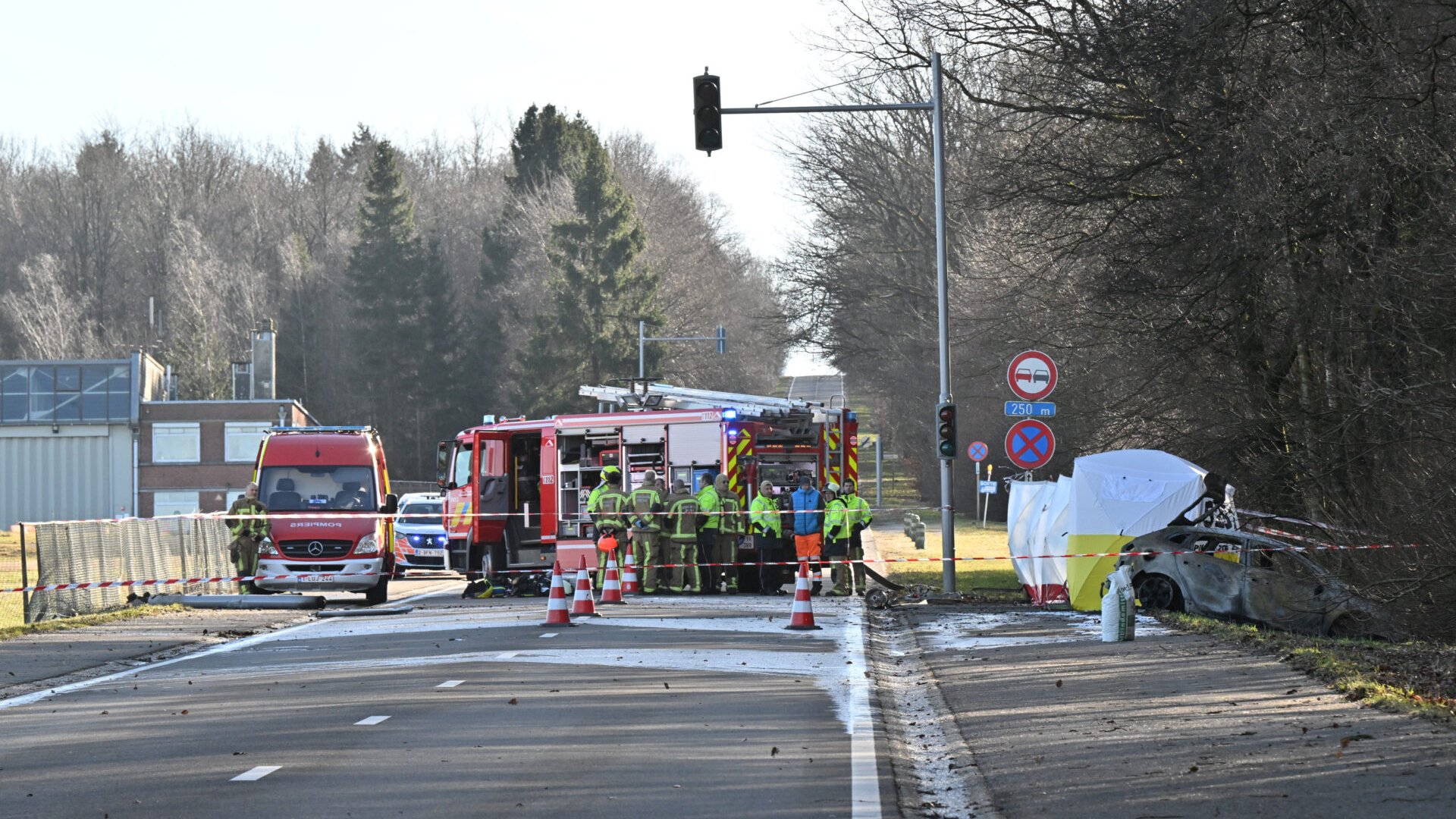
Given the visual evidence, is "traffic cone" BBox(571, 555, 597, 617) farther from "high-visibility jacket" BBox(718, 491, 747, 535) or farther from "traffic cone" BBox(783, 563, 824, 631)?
"high-visibility jacket" BBox(718, 491, 747, 535)

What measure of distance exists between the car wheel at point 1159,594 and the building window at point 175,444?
59.5 m

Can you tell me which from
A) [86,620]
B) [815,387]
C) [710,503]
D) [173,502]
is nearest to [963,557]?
[710,503]

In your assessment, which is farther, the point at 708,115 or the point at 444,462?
the point at 444,462

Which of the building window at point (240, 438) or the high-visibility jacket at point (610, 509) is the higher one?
the building window at point (240, 438)

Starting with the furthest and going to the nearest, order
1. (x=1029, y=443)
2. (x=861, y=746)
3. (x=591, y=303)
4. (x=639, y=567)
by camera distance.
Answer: (x=591, y=303)
(x=639, y=567)
(x=1029, y=443)
(x=861, y=746)

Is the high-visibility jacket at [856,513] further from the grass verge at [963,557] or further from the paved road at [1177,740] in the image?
the paved road at [1177,740]

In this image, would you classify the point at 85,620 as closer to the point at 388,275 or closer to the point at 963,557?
the point at 963,557

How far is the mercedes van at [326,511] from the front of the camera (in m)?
26.0

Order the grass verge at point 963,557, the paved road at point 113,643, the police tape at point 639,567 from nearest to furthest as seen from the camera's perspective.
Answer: the paved road at point 113,643, the police tape at point 639,567, the grass verge at point 963,557

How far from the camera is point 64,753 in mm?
10398

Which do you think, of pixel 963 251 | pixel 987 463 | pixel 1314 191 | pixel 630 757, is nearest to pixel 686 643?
pixel 630 757

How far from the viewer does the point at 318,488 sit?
27078 mm

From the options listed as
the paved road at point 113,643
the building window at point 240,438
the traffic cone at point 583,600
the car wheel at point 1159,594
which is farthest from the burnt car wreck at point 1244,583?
the building window at point 240,438

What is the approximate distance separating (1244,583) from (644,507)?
931 cm
